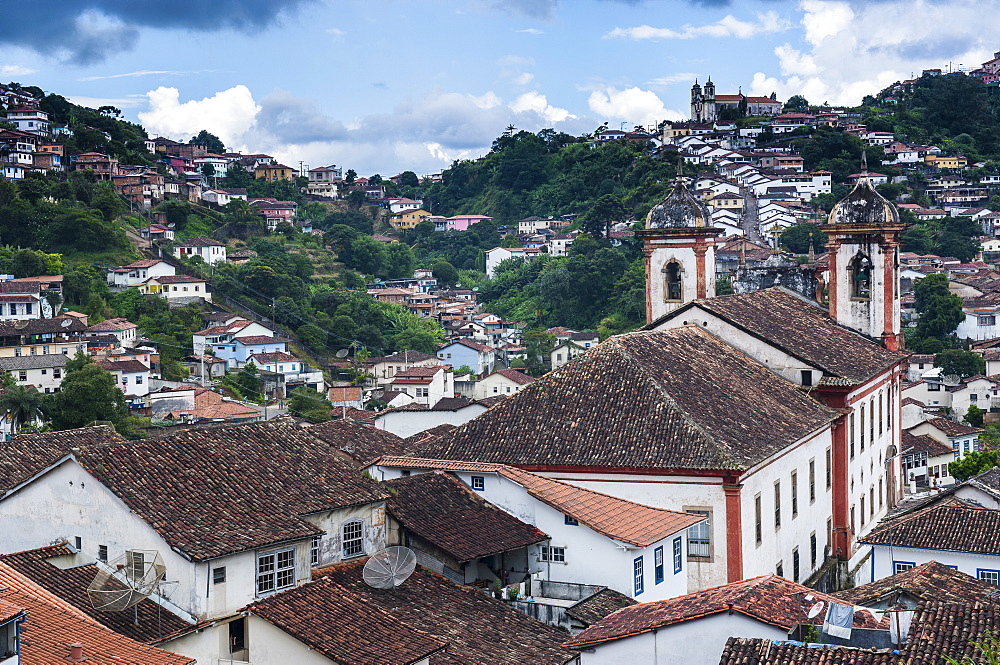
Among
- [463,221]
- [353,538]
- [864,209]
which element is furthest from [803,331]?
[463,221]

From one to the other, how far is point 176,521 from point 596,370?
9605mm

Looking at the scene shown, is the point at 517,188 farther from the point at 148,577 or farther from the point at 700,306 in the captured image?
the point at 148,577

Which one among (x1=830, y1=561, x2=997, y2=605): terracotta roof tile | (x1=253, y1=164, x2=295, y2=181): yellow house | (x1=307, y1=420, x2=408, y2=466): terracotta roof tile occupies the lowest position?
(x1=307, y1=420, x2=408, y2=466): terracotta roof tile

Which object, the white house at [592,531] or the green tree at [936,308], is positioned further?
the green tree at [936,308]

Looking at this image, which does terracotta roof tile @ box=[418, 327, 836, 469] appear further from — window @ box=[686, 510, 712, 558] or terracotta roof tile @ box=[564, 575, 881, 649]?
terracotta roof tile @ box=[564, 575, 881, 649]

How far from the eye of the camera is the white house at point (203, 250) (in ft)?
309

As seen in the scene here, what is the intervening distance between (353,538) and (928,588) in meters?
8.63

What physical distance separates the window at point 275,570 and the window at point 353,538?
4.79 ft

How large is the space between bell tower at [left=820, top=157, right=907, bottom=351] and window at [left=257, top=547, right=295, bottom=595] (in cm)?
2054

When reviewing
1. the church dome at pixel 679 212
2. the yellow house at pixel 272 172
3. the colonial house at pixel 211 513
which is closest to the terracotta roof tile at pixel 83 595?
the colonial house at pixel 211 513

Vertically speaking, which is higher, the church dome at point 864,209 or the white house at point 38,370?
the church dome at point 864,209

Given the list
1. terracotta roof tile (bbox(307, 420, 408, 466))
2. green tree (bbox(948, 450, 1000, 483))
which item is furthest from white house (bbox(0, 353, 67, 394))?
green tree (bbox(948, 450, 1000, 483))

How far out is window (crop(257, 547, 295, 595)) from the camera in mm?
17172

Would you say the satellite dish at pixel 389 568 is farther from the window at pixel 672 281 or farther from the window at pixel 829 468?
the window at pixel 672 281
